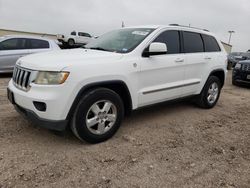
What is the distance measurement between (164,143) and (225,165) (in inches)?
35.1

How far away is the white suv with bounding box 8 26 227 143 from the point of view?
3.01 meters

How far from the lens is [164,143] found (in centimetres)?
365

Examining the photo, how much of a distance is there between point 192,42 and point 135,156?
2.80 m

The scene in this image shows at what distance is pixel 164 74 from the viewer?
4.17m

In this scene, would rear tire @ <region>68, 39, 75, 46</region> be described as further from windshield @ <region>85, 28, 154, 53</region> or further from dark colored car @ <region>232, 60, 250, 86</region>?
windshield @ <region>85, 28, 154, 53</region>

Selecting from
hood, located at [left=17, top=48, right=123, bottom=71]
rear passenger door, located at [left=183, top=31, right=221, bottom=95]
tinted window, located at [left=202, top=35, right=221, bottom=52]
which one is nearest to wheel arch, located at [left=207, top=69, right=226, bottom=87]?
rear passenger door, located at [left=183, top=31, right=221, bottom=95]

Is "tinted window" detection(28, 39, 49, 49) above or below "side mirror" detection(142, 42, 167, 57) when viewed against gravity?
below

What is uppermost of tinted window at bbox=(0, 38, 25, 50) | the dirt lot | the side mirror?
the side mirror

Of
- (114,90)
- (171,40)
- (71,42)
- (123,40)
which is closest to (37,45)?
(123,40)

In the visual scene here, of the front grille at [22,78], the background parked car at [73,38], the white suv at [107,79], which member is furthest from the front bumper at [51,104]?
the background parked car at [73,38]

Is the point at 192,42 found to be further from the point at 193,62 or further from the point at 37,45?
the point at 37,45

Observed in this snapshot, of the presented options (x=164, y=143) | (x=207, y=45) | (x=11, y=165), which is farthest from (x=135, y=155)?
(x=207, y=45)

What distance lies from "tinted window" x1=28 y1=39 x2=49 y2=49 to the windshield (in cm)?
499

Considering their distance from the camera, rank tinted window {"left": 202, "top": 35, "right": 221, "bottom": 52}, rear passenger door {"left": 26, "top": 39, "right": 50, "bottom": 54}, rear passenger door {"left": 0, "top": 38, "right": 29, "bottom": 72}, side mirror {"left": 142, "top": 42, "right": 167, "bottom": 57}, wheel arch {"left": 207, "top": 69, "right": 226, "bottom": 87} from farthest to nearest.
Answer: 1. rear passenger door {"left": 26, "top": 39, "right": 50, "bottom": 54}
2. rear passenger door {"left": 0, "top": 38, "right": 29, "bottom": 72}
3. wheel arch {"left": 207, "top": 69, "right": 226, "bottom": 87}
4. tinted window {"left": 202, "top": 35, "right": 221, "bottom": 52}
5. side mirror {"left": 142, "top": 42, "right": 167, "bottom": 57}
